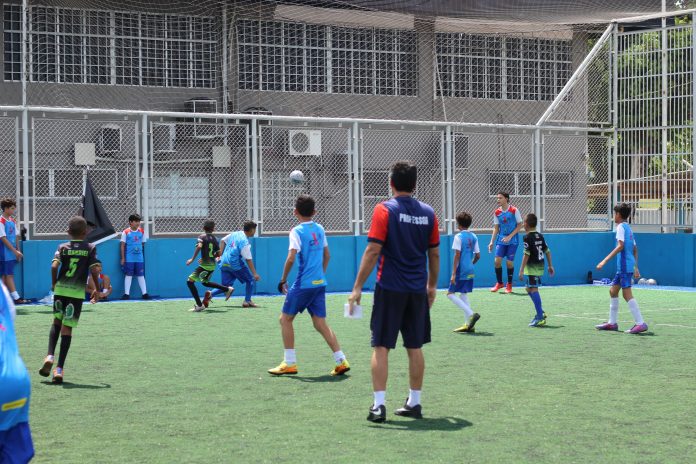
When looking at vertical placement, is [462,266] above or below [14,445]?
above

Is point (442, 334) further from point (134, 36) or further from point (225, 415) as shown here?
point (134, 36)

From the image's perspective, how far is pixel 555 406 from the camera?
837 cm

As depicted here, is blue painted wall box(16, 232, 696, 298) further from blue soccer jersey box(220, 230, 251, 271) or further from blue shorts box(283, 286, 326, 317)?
blue shorts box(283, 286, 326, 317)

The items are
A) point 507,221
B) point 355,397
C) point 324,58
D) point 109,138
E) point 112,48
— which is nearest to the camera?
point 355,397

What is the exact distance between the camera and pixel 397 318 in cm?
784

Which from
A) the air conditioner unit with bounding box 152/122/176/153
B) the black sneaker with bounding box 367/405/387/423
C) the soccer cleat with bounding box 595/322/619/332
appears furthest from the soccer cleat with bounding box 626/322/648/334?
the air conditioner unit with bounding box 152/122/176/153

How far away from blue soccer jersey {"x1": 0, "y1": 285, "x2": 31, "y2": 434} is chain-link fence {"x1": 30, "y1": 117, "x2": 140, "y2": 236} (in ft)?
51.7

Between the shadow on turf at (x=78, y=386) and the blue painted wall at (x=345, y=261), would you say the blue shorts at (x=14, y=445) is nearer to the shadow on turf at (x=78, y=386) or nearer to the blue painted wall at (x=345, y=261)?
the shadow on turf at (x=78, y=386)

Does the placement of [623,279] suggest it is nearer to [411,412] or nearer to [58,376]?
[411,412]

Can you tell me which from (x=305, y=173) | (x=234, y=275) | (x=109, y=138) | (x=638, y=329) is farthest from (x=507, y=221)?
(x=109, y=138)

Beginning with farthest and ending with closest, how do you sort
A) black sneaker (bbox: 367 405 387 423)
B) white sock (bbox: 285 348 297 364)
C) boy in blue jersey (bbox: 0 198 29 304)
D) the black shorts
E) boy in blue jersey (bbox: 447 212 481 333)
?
boy in blue jersey (bbox: 0 198 29 304)
boy in blue jersey (bbox: 447 212 481 333)
white sock (bbox: 285 348 297 364)
the black shorts
black sneaker (bbox: 367 405 387 423)

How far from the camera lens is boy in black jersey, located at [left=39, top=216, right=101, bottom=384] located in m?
9.74

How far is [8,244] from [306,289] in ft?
28.9

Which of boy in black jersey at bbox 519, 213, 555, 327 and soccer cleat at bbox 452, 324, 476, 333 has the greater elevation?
boy in black jersey at bbox 519, 213, 555, 327
